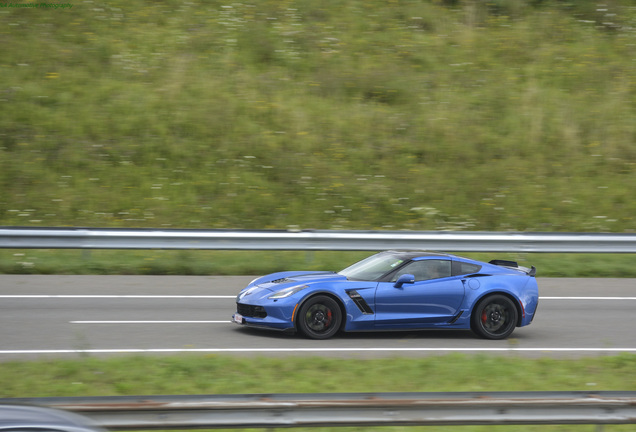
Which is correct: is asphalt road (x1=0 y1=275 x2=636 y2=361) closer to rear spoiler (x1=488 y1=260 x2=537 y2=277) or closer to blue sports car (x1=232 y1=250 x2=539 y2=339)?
blue sports car (x1=232 y1=250 x2=539 y2=339)

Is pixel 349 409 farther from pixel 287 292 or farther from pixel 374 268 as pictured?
pixel 374 268

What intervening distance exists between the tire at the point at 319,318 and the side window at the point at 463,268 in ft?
5.49

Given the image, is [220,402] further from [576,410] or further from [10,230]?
[10,230]

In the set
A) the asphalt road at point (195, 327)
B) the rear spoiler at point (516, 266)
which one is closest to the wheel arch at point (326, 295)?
the asphalt road at point (195, 327)

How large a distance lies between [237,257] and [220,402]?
33.4 feet

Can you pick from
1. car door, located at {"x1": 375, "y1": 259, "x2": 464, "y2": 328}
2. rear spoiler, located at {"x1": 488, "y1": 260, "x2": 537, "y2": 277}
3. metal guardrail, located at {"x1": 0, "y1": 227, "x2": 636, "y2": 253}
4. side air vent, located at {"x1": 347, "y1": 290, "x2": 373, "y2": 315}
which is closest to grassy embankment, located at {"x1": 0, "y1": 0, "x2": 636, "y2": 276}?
metal guardrail, located at {"x1": 0, "y1": 227, "x2": 636, "y2": 253}

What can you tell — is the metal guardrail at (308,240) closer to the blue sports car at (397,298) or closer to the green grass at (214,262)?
the green grass at (214,262)

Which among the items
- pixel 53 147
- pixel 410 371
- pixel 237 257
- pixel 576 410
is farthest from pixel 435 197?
pixel 576 410

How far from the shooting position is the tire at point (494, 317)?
9.36 meters

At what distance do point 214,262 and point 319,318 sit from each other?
544 centimetres

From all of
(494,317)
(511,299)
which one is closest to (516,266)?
(511,299)

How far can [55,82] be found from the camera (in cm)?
2027

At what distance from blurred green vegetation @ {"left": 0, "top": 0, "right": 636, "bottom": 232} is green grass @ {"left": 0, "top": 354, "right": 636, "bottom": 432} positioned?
9.67 meters

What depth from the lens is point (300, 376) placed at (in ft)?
22.7
